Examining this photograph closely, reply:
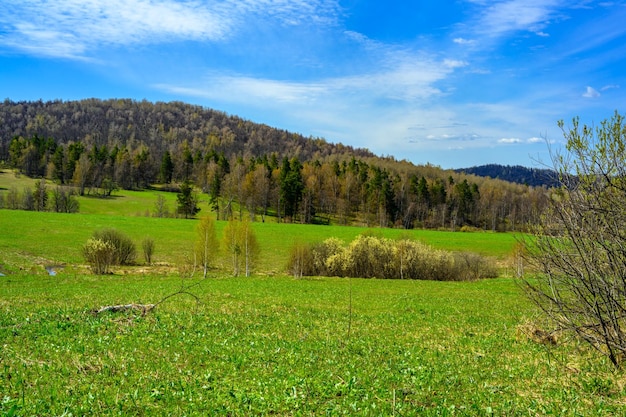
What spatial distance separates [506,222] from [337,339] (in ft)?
429

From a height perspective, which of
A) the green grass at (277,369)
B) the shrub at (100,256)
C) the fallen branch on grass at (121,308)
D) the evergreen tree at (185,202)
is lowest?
the shrub at (100,256)

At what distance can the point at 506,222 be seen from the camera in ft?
431

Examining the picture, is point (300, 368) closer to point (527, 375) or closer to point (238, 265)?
point (527, 375)

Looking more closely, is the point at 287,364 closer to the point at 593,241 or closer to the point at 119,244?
the point at 593,241

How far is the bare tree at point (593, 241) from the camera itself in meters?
9.78

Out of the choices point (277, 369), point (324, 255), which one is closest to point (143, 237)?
point (324, 255)

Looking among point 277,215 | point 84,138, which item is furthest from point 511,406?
point 84,138

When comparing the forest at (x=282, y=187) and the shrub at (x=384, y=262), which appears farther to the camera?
the forest at (x=282, y=187)

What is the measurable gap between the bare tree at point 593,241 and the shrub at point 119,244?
48362mm

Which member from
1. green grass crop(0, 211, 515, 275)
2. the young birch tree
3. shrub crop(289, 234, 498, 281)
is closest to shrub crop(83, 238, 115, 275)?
green grass crop(0, 211, 515, 275)

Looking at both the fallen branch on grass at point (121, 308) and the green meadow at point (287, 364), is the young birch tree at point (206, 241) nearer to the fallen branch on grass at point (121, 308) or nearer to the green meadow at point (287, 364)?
the green meadow at point (287, 364)

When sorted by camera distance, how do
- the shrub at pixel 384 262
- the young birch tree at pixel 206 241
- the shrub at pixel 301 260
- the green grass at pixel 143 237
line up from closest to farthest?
A: the young birch tree at pixel 206 241, the shrub at pixel 301 260, the shrub at pixel 384 262, the green grass at pixel 143 237

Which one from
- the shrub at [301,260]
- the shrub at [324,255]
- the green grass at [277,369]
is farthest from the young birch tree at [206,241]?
the green grass at [277,369]

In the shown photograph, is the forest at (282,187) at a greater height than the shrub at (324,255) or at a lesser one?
greater
